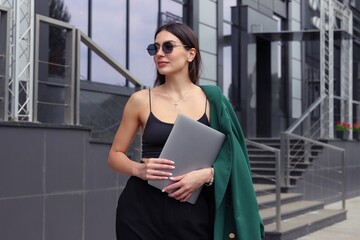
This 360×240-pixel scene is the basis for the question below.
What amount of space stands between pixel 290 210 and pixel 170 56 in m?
8.30

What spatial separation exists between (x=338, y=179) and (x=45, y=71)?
7.96 m

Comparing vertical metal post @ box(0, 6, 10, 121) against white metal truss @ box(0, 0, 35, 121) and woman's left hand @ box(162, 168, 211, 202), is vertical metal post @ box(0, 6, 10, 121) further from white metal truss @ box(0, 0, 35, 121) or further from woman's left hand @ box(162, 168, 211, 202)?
woman's left hand @ box(162, 168, 211, 202)

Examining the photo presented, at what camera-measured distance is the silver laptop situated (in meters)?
2.34

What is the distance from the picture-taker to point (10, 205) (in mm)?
5039

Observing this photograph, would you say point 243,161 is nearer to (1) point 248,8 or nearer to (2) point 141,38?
(2) point 141,38

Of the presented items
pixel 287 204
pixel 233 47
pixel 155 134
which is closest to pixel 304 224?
pixel 287 204

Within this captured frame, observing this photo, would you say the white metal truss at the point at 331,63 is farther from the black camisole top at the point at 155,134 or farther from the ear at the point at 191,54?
the black camisole top at the point at 155,134

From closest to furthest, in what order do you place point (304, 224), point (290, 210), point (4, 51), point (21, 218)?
point (21, 218) → point (4, 51) → point (304, 224) → point (290, 210)

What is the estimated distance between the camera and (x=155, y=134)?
2.44 m

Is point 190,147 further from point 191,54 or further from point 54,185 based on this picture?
point 54,185

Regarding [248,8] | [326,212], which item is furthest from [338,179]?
[248,8]

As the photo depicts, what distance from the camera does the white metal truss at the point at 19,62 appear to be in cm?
559

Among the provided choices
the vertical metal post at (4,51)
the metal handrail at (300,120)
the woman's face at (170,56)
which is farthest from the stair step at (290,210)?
the woman's face at (170,56)

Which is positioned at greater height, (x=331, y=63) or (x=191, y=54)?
(x=331, y=63)
